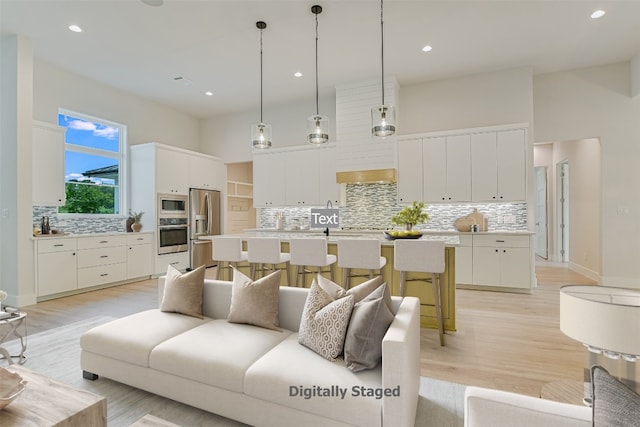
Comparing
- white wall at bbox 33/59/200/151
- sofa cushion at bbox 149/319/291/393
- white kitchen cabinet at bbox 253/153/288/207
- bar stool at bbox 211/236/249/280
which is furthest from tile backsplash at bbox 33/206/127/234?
sofa cushion at bbox 149/319/291/393

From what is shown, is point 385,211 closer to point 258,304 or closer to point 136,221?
point 258,304

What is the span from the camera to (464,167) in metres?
5.32

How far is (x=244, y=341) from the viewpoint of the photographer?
2.06 meters

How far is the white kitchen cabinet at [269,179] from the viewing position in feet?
22.2

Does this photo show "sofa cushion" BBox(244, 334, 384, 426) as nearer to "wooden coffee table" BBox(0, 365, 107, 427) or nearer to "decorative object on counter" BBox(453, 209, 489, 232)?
"wooden coffee table" BBox(0, 365, 107, 427)

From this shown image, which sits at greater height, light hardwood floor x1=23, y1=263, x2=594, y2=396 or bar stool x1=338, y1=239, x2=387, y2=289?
bar stool x1=338, y1=239, x2=387, y2=289

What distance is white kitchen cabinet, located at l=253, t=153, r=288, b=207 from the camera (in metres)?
6.76

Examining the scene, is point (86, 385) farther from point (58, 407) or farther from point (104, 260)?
point (104, 260)

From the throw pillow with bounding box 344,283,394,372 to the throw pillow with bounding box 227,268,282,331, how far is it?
0.71 m

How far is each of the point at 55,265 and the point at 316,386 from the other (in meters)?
4.79

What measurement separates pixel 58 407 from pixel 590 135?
7074 mm

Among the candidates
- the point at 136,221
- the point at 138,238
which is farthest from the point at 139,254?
the point at 136,221

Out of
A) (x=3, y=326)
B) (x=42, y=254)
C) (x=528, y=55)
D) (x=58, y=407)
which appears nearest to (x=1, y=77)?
(x=42, y=254)

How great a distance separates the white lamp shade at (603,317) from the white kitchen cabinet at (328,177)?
511 centimetres
